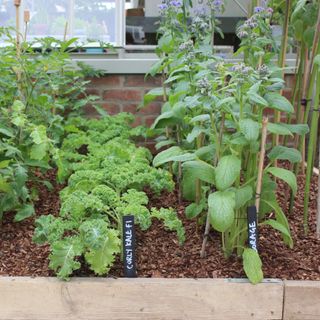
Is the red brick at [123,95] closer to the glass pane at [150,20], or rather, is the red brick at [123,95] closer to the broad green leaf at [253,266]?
the glass pane at [150,20]

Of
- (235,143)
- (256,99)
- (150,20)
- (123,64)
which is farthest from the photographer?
(150,20)

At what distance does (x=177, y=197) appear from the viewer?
326cm

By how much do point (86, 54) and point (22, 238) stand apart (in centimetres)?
204

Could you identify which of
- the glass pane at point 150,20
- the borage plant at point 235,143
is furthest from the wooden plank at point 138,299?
the glass pane at point 150,20

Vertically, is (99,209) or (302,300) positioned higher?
(99,209)

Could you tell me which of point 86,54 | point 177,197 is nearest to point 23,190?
point 177,197

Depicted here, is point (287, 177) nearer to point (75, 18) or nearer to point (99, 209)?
point (99, 209)

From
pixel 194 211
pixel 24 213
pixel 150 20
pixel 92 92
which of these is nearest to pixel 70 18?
pixel 92 92

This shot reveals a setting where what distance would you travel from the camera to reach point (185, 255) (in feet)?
8.56

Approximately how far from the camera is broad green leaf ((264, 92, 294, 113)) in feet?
7.54

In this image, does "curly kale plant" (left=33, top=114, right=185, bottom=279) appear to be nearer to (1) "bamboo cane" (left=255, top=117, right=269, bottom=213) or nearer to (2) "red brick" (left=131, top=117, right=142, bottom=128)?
(1) "bamboo cane" (left=255, top=117, right=269, bottom=213)

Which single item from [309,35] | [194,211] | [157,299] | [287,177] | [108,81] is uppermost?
[309,35]

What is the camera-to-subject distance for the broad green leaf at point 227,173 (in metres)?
2.24

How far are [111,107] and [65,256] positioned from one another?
2.19 metres
